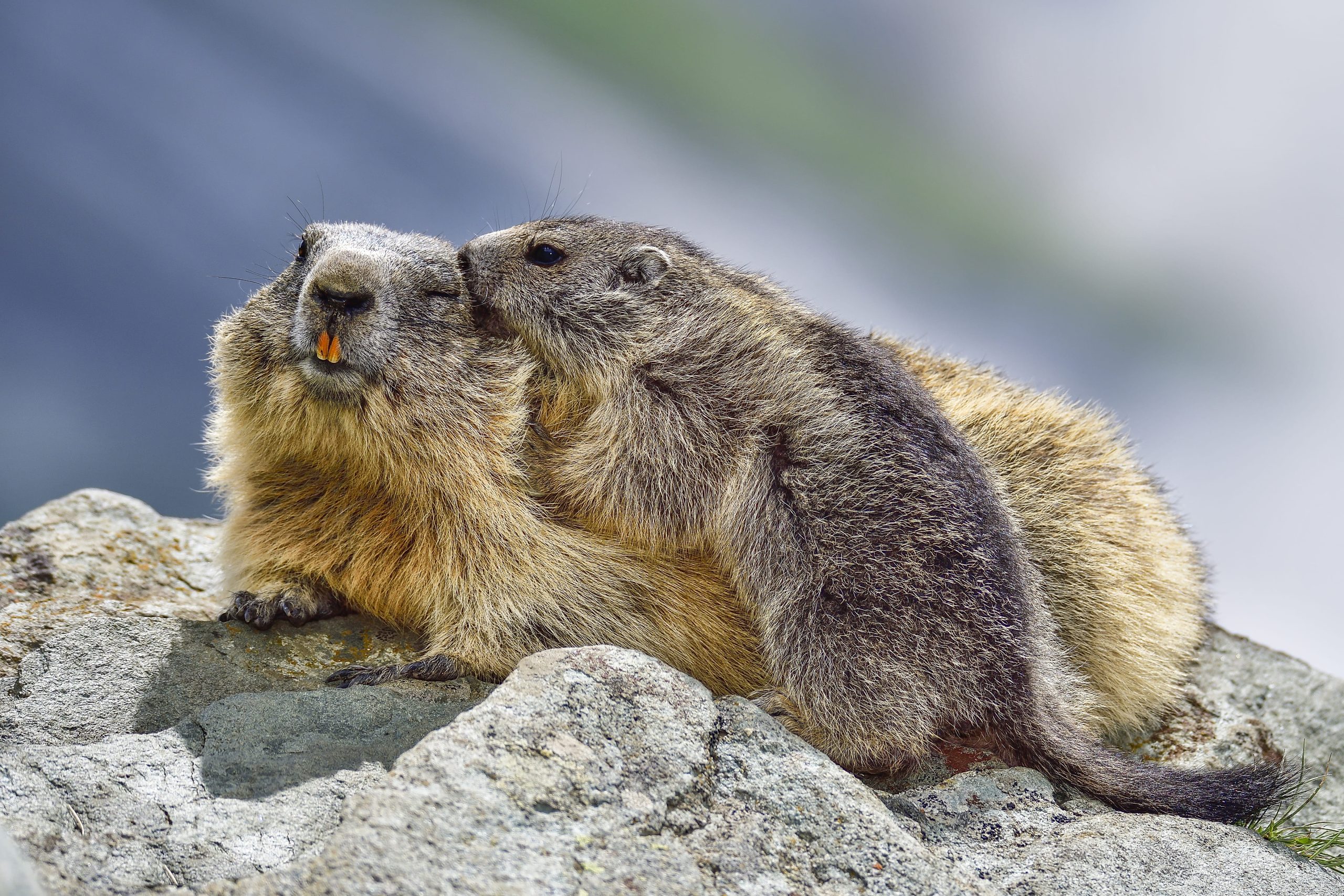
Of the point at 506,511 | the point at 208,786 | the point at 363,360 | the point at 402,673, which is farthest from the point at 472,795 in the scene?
the point at 363,360

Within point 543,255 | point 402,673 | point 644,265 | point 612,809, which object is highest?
point 644,265

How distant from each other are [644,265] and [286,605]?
2332mm

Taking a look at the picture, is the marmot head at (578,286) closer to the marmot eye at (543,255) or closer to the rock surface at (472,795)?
the marmot eye at (543,255)

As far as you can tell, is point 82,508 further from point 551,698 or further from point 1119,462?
point 1119,462

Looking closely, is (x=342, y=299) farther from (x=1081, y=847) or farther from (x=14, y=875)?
(x=1081, y=847)

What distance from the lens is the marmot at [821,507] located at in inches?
158

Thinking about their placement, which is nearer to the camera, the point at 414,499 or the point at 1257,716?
the point at 414,499

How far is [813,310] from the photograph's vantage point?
5.30m

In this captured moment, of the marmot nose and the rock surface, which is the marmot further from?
the marmot nose

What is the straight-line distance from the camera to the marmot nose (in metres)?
4.62

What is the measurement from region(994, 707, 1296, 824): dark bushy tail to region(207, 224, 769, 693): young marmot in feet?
3.61

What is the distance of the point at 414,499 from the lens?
471 cm

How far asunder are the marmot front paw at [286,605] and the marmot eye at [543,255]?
1.88 metres

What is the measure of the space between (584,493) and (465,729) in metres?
1.58
